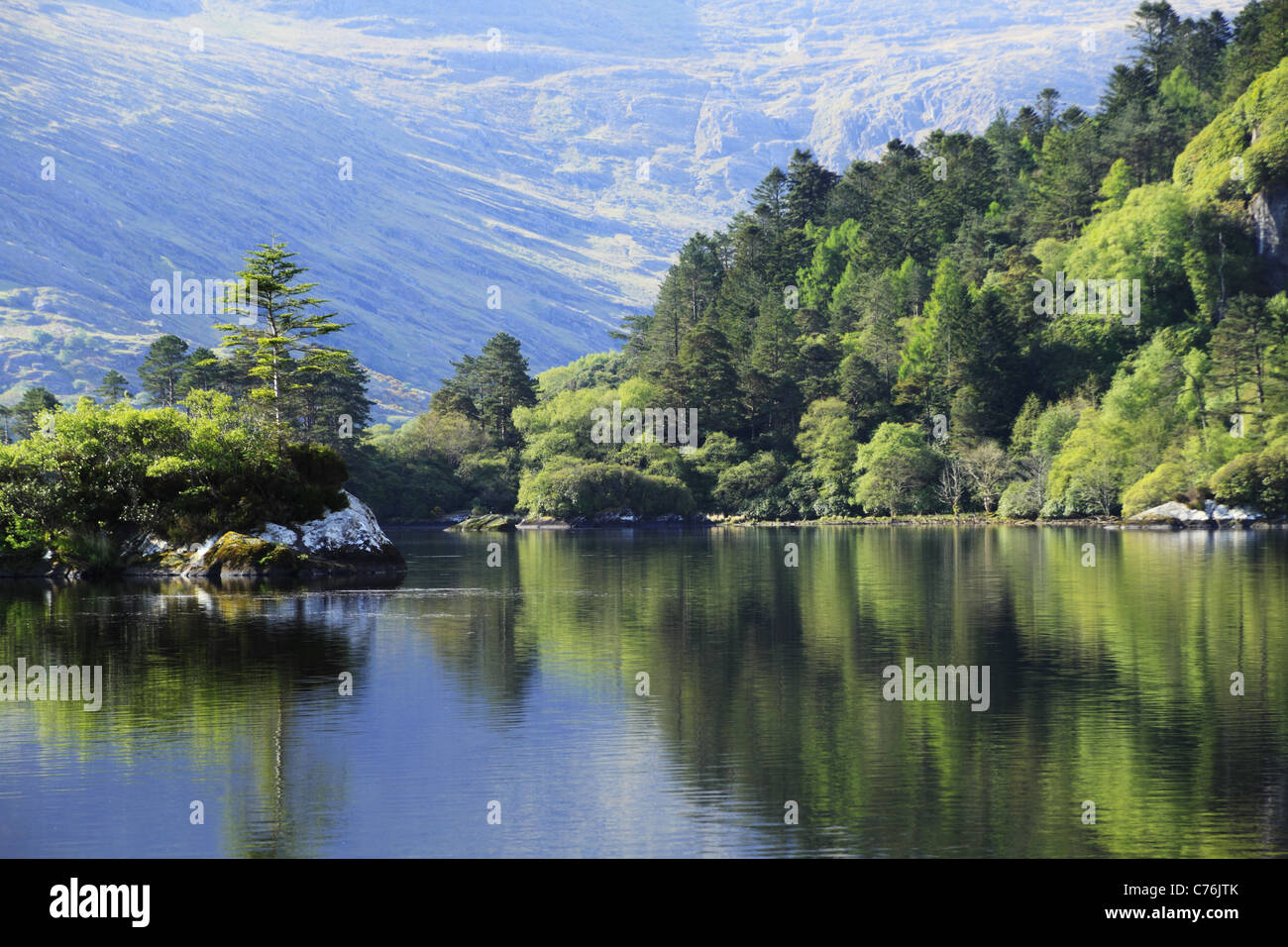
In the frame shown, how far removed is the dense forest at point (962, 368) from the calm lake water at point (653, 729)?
4933cm

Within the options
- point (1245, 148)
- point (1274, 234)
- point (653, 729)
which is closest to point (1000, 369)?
point (1274, 234)

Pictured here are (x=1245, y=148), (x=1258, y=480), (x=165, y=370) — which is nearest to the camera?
(x=1258, y=480)

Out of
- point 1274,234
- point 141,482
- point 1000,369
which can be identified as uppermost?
point 1274,234

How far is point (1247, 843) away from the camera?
56.3ft

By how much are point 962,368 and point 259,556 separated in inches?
3451

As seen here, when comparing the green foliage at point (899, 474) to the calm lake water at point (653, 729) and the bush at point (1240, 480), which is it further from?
the calm lake water at point (653, 729)

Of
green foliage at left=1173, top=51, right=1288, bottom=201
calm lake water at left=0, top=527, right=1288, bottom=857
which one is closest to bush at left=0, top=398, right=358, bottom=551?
calm lake water at left=0, top=527, right=1288, bottom=857

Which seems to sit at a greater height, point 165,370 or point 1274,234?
point 1274,234

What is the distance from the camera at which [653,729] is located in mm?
24672

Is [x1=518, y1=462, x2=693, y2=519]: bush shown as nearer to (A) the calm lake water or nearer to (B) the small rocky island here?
(B) the small rocky island

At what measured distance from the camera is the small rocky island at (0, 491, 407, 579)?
6006 cm

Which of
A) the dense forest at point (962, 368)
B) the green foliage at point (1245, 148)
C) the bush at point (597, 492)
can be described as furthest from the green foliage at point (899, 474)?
the green foliage at point (1245, 148)

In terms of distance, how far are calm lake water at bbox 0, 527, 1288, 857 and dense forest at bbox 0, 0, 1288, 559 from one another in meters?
49.3

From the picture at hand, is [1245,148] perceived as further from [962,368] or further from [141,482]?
[141,482]
